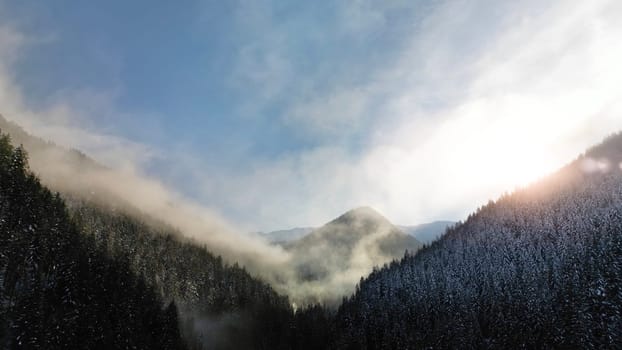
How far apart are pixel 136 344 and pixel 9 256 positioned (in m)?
30.6

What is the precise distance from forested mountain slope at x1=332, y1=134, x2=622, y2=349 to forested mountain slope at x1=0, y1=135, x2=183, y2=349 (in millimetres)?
59766

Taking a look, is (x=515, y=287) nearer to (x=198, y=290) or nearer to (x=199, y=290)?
(x=199, y=290)

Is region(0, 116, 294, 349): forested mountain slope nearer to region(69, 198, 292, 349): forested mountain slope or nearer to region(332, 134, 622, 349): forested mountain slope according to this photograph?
region(69, 198, 292, 349): forested mountain slope

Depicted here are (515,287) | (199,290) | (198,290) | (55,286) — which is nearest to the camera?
(55,286)

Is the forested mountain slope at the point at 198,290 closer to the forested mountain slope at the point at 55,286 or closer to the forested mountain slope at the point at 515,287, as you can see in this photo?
the forested mountain slope at the point at 515,287

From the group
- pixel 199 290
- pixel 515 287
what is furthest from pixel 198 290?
pixel 515 287

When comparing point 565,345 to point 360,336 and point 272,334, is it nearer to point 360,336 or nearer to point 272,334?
point 360,336

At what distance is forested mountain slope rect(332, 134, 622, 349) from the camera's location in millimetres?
98062

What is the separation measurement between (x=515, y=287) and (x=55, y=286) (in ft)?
348

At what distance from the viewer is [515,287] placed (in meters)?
118

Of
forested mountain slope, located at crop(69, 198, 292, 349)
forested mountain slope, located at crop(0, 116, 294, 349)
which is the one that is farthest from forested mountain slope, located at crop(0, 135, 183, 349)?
forested mountain slope, located at crop(69, 198, 292, 349)

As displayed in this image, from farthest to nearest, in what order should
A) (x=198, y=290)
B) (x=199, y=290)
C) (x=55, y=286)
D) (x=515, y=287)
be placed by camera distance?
(x=199, y=290), (x=198, y=290), (x=515, y=287), (x=55, y=286)

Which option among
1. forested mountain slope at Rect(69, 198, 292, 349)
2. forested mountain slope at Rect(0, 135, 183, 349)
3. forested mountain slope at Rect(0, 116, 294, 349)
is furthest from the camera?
forested mountain slope at Rect(69, 198, 292, 349)

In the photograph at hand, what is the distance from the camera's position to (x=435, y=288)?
456ft
